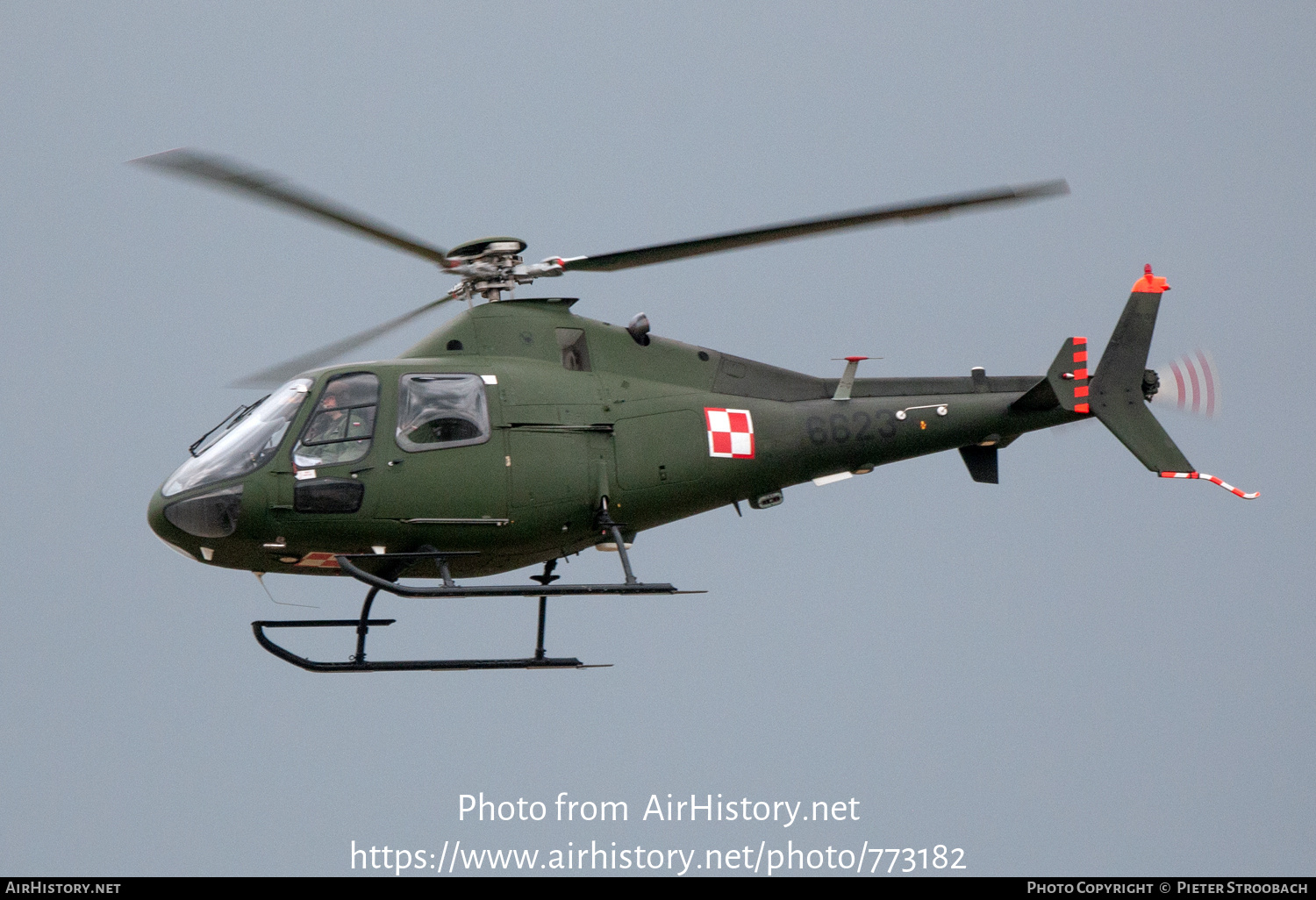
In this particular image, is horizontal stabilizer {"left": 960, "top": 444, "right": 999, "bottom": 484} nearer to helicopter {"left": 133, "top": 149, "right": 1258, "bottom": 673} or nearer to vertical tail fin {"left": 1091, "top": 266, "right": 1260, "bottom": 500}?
helicopter {"left": 133, "top": 149, "right": 1258, "bottom": 673}

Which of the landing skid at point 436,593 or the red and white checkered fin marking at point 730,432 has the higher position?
the red and white checkered fin marking at point 730,432

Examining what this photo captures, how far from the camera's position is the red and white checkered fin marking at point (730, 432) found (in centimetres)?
970

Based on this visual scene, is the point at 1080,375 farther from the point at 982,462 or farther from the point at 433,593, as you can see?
the point at 433,593

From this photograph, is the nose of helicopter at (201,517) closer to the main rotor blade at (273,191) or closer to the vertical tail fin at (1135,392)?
the main rotor blade at (273,191)

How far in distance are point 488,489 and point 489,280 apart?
130 cm

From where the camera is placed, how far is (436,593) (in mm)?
8484

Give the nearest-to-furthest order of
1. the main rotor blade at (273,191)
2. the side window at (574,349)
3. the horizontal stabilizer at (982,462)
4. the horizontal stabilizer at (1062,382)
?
1. the main rotor blade at (273,191)
2. the side window at (574,349)
3. the horizontal stabilizer at (1062,382)
4. the horizontal stabilizer at (982,462)

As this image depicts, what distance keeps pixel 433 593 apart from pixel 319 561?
2.65 feet

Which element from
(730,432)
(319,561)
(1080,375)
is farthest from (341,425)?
(1080,375)

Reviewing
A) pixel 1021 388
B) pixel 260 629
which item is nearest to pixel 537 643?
pixel 260 629

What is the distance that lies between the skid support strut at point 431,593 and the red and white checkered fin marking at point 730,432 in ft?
2.55

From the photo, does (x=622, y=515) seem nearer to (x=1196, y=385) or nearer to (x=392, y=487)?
(x=392, y=487)

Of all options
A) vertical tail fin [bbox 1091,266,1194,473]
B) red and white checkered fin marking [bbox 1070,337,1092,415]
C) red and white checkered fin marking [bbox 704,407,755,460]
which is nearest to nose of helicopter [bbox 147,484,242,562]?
red and white checkered fin marking [bbox 704,407,755,460]

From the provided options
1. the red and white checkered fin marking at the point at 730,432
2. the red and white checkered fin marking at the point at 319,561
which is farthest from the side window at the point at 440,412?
the red and white checkered fin marking at the point at 730,432
